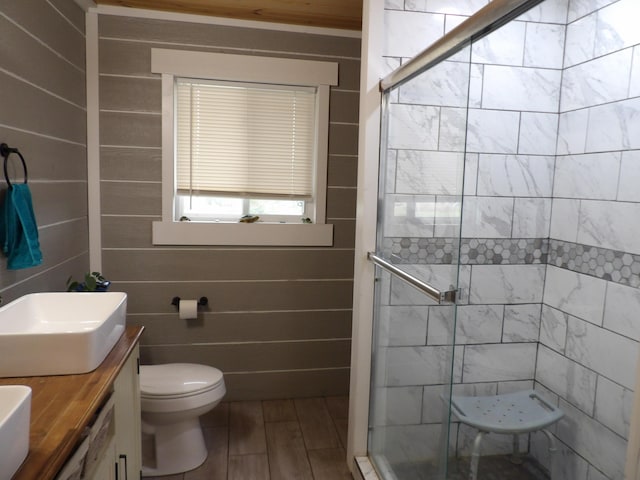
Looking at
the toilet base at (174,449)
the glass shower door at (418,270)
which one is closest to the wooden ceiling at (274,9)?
the glass shower door at (418,270)

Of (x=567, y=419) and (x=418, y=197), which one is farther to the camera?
(x=567, y=419)

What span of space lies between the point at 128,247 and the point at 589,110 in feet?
8.12

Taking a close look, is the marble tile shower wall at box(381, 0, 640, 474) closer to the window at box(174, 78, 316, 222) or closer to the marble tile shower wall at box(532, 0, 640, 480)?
the marble tile shower wall at box(532, 0, 640, 480)

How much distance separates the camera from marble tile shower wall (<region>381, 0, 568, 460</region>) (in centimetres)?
175

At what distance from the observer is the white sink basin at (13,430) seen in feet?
2.69

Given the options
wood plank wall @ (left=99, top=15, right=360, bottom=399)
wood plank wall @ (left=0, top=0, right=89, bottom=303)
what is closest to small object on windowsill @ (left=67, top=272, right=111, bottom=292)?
wood plank wall @ (left=0, top=0, right=89, bottom=303)

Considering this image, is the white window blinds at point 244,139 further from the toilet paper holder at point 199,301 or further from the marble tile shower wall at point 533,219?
the marble tile shower wall at point 533,219

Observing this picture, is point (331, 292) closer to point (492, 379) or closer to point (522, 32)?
point (492, 379)

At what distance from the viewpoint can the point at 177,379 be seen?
2291 millimetres

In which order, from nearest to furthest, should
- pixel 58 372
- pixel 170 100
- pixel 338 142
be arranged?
pixel 58 372, pixel 170 100, pixel 338 142

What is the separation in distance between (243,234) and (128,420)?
4.45ft

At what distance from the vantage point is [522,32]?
7.02ft

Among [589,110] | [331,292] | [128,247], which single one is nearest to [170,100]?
[128,247]

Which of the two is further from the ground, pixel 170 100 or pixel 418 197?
pixel 170 100
